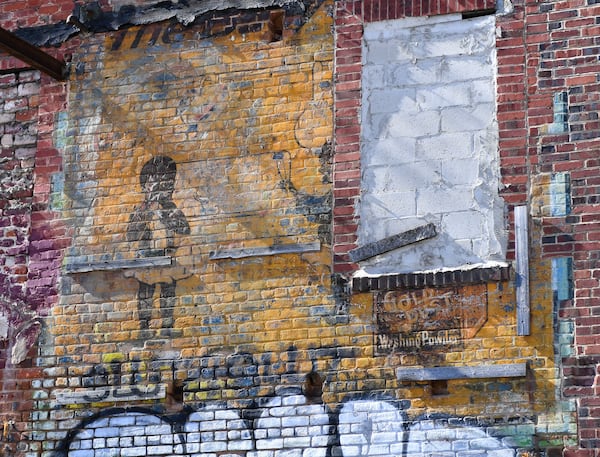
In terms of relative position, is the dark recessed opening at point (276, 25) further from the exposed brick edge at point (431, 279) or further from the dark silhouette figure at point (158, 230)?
the exposed brick edge at point (431, 279)

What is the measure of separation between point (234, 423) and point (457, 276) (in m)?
2.00

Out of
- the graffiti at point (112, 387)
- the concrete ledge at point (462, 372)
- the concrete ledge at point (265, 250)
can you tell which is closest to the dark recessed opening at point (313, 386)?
the concrete ledge at point (462, 372)

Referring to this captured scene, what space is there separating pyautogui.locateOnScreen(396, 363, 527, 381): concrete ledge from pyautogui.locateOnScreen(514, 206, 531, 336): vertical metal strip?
0.93 ft

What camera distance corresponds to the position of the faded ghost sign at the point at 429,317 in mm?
10117

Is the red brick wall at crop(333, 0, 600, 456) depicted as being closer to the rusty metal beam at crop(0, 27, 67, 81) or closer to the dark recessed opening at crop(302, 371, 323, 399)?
the dark recessed opening at crop(302, 371, 323, 399)

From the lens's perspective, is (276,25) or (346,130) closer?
(346,130)

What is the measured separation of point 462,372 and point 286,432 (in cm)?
139

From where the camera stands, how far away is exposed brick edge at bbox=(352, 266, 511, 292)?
10.1 m

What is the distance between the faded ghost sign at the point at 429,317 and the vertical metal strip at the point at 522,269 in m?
0.26

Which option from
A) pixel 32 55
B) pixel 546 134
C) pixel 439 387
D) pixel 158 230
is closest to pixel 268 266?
pixel 158 230

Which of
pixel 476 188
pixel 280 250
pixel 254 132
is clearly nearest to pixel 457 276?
pixel 476 188

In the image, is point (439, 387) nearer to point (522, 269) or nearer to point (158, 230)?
point (522, 269)

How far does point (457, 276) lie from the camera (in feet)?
33.4

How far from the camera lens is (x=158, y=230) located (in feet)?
36.2
